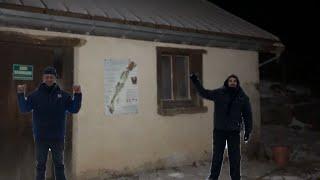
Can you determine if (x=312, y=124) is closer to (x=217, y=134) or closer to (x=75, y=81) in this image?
(x=217, y=134)

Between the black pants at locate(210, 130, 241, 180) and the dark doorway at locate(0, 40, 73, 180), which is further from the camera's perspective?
the black pants at locate(210, 130, 241, 180)

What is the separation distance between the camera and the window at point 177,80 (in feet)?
28.6

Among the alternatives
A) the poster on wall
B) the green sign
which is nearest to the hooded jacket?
the poster on wall

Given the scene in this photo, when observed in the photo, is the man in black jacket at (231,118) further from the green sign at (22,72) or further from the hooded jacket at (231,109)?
the green sign at (22,72)

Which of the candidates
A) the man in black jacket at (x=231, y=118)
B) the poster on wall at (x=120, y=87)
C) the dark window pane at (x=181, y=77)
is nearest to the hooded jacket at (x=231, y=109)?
the man in black jacket at (x=231, y=118)

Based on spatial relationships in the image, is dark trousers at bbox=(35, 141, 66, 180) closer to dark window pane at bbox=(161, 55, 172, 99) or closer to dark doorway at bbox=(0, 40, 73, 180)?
dark doorway at bbox=(0, 40, 73, 180)

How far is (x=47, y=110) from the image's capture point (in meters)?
5.75

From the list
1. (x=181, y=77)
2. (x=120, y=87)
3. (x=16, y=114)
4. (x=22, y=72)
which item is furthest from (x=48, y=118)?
(x=181, y=77)

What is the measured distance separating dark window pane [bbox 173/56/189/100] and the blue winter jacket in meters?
3.68

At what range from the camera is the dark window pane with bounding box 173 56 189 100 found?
364 inches

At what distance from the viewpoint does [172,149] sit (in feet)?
28.9

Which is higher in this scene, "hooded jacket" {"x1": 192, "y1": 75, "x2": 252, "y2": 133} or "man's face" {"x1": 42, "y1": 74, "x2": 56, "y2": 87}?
"man's face" {"x1": 42, "y1": 74, "x2": 56, "y2": 87}

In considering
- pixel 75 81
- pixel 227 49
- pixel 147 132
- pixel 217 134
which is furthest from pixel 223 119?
pixel 227 49

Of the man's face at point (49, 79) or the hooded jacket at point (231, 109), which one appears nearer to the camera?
the man's face at point (49, 79)
